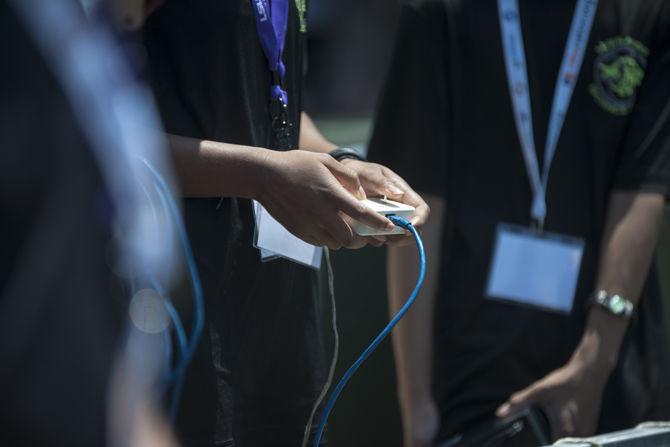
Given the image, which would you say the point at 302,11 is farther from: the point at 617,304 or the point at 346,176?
the point at 617,304

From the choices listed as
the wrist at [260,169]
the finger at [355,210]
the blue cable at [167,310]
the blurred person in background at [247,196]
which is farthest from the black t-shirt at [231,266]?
the blue cable at [167,310]

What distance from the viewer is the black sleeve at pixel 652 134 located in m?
2.23

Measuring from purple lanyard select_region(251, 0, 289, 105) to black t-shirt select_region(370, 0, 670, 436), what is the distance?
0.70m

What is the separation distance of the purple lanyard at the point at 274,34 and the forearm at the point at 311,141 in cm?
19

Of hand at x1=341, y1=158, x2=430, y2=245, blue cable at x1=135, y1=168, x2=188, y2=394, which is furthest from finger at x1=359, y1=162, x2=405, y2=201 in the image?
blue cable at x1=135, y1=168, x2=188, y2=394

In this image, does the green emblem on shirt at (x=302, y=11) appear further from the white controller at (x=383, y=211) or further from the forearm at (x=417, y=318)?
the forearm at (x=417, y=318)

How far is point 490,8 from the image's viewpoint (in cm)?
222

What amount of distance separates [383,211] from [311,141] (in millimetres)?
410

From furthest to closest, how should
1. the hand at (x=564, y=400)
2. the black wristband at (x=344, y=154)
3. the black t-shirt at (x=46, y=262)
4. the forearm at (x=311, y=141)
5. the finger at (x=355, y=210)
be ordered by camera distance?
1. the hand at (x=564, y=400)
2. the forearm at (x=311, y=141)
3. the black wristband at (x=344, y=154)
4. the finger at (x=355, y=210)
5. the black t-shirt at (x=46, y=262)

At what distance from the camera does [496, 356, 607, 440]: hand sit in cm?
213

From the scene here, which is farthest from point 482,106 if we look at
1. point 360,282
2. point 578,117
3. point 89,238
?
point 89,238

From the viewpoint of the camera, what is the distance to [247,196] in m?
1.42

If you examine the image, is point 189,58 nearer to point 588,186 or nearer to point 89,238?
point 89,238

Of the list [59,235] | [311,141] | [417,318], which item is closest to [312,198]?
[311,141]
